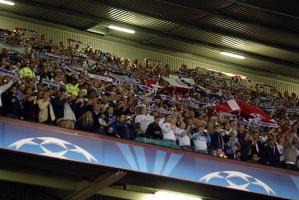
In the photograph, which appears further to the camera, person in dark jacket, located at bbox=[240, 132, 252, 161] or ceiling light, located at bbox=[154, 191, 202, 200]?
person in dark jacket, located at bbox=[240, 132, 252, 161]

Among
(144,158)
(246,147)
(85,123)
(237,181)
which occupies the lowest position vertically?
(237,181)

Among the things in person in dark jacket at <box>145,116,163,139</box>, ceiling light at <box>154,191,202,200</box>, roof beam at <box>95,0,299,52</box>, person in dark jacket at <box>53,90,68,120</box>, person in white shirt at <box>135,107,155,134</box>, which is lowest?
ceiling light at <box>154,191,202,200</box>

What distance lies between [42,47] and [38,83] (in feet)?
11.7

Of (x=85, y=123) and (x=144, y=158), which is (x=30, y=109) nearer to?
(x=85, y=123)

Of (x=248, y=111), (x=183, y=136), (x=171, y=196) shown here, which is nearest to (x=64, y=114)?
(x=183, y=136)

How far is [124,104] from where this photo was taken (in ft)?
65.2

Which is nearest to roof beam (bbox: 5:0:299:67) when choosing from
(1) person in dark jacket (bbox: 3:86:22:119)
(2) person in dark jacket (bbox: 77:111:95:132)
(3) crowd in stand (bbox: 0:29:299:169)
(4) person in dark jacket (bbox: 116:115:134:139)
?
(3) crowd in stand (bbox: 0:29:299:169)

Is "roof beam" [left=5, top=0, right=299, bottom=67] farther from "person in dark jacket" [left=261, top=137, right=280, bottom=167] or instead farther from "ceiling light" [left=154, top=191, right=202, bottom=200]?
"ceiling light" [left=154, top=191, right=202, bottom=200]

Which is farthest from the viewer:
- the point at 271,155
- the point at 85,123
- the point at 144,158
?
→ the point at 271,155

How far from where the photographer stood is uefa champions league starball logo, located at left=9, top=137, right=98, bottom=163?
55.1ft

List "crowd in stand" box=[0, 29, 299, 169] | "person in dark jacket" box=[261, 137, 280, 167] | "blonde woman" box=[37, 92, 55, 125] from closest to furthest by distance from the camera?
"blonde woman" box=[37, 92, 55, 125] → "crowd in stand" box=[0, 29, 299, 169] → "person in dark jacket" box=[261, 137, 280, 167]

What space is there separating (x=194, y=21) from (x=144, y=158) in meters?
9.91

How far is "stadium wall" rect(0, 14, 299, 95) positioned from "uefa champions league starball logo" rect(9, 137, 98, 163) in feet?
35.1

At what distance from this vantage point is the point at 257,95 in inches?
1112
